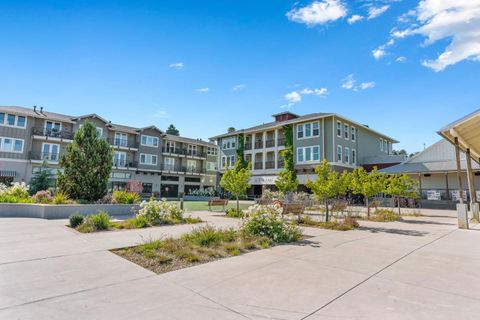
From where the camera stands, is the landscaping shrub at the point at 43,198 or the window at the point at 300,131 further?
the window at the point at 300,131

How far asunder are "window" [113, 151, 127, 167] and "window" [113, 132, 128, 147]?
53.6 inches

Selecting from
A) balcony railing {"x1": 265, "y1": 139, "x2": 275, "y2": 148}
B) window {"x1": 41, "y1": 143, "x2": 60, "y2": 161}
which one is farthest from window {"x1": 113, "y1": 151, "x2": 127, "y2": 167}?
balcony railing {"x1": 265, "y1": 139, "x2": 275, "y2": 148}

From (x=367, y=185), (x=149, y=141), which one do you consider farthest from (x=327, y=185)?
(x=149, y=141)

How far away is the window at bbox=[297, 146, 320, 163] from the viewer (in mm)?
33678

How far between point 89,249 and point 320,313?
6326 millimetres

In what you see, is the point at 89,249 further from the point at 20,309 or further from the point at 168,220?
the point at 168,220

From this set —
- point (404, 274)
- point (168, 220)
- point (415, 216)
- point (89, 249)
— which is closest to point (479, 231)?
point (415, 216)

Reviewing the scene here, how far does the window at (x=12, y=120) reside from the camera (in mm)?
32281

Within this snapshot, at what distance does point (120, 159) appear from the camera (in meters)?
42.8

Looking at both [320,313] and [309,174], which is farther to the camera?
[309,174]

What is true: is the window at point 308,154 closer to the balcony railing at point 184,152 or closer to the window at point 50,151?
the balcony railing at point 184,152

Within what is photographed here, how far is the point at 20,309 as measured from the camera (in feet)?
12.2

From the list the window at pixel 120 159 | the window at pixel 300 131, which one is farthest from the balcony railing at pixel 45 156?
the window at pixel 300 131

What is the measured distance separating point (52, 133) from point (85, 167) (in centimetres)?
2446
